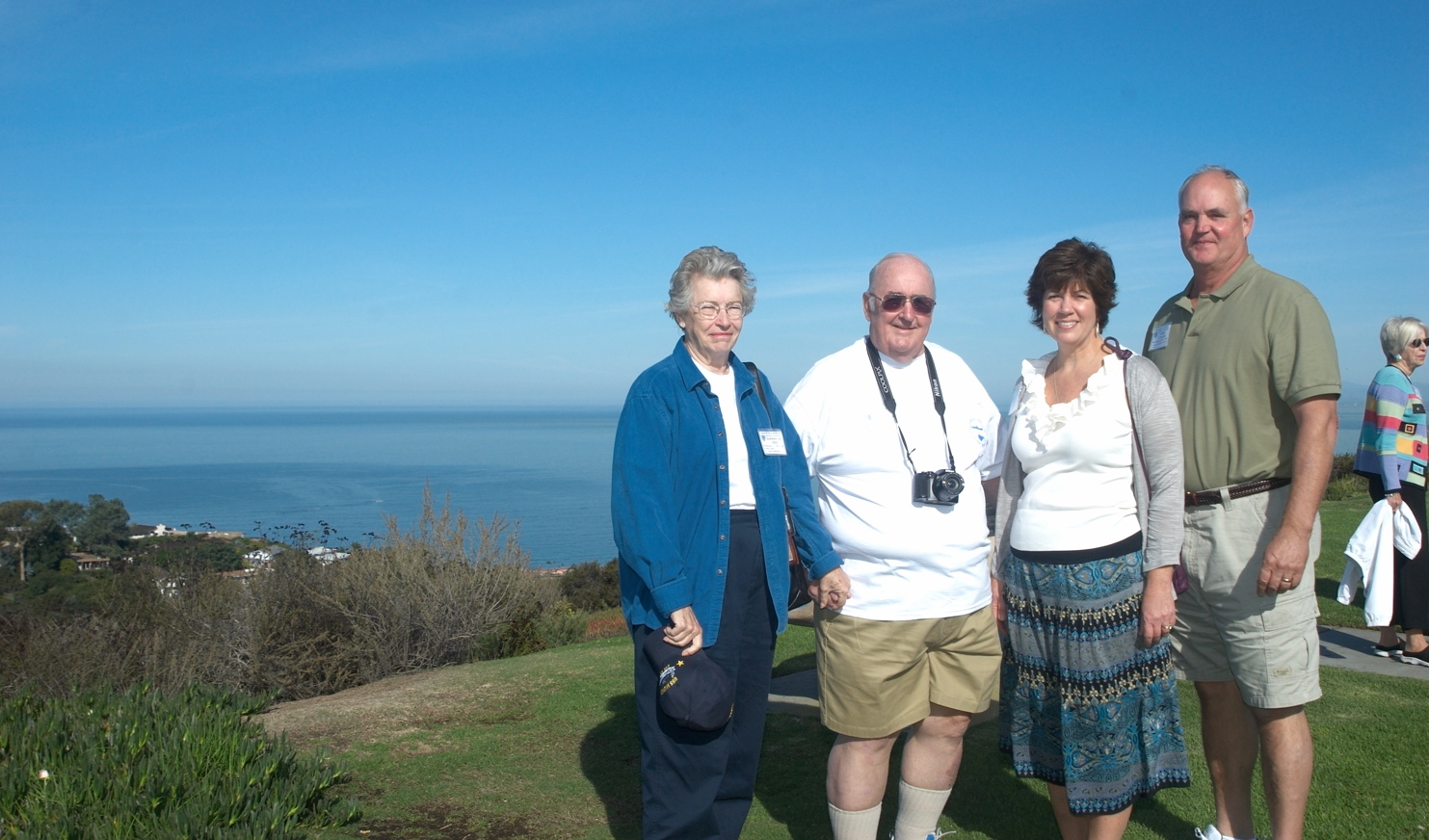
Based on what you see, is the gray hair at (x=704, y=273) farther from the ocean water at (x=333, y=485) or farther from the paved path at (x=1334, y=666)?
the ocean water at (x=333, y=485)

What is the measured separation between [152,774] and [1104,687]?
325 cm

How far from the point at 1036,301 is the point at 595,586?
12.5 meters

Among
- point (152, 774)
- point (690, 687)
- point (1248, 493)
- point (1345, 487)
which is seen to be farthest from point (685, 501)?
point (1345, 487)

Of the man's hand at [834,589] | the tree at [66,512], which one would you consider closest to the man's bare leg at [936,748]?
the man's hand at [834,589]

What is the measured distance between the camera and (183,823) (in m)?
2.91

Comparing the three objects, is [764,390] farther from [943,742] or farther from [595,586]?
[595,586]

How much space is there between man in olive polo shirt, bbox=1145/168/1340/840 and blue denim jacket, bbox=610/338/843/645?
1230 mm

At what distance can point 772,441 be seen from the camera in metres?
3.02

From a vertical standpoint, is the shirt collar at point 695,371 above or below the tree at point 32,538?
above

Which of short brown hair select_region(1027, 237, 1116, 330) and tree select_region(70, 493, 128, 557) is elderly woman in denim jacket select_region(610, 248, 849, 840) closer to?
short brown hair select_region(1027, 237, 1116, 330)

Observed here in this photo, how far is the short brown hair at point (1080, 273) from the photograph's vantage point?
294cm

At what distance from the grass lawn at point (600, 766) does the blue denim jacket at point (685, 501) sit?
4.42 ft

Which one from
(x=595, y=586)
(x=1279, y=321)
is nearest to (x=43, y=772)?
(x=1279, y=321)

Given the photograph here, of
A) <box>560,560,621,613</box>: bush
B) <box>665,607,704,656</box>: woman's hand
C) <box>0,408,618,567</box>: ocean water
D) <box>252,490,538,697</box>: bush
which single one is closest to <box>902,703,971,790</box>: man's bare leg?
<box>665,607,704,656</box>: woman's hand
